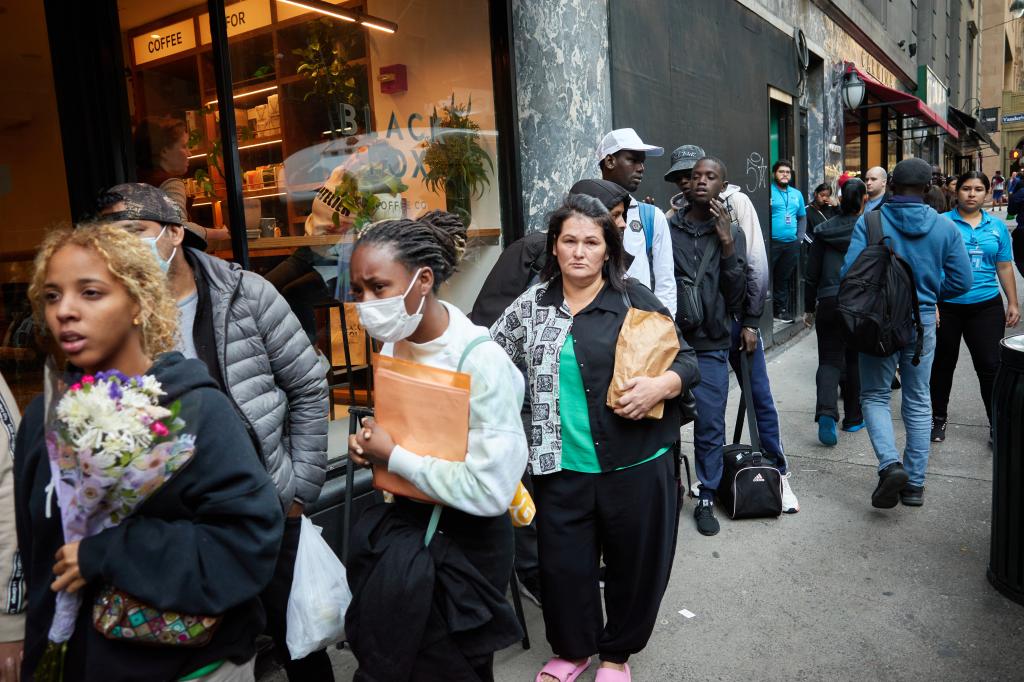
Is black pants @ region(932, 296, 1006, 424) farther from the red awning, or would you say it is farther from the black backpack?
the red awning

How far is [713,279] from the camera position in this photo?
4.63m

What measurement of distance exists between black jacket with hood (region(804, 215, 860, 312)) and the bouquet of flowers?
6042mm

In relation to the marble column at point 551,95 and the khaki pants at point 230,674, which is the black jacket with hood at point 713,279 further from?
the khaki pants at point 230,674

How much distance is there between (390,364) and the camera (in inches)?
87.2

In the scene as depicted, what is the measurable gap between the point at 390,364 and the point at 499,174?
12.4ft

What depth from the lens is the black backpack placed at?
4523mm

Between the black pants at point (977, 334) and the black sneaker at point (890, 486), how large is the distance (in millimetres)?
1556

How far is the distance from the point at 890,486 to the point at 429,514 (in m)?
3.35

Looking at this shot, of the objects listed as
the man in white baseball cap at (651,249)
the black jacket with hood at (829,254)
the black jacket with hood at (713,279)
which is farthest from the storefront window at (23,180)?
the black jacket with hood at (829,254)

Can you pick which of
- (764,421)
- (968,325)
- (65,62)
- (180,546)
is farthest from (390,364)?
(968,325)

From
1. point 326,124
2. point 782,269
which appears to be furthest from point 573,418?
point 782,269

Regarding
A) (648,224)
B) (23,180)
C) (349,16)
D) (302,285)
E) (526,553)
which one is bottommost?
(526,553)

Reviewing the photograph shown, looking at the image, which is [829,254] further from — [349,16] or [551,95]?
[349,16]

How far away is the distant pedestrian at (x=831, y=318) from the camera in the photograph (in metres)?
6.13
